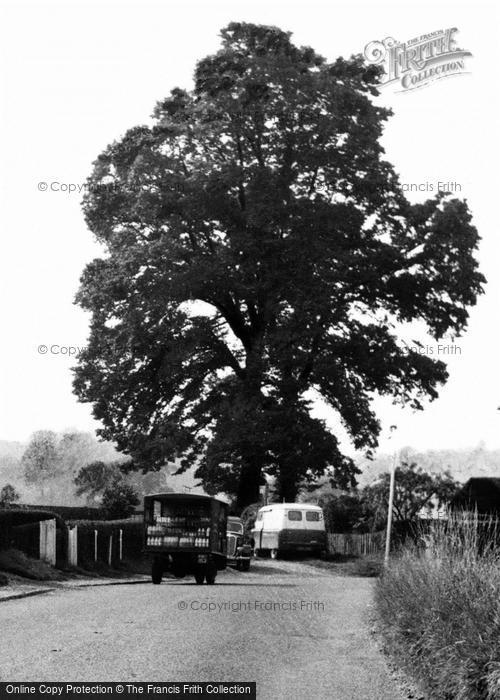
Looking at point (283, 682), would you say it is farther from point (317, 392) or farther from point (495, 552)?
point (317, 392)

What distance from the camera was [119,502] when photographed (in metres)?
70.3

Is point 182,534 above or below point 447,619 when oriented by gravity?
above

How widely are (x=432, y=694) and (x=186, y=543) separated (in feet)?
67.7

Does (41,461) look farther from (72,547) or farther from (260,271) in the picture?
(72,547)

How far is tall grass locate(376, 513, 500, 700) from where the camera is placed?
11922 millimetres

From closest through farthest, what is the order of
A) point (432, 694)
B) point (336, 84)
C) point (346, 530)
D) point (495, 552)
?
point (432, 694) < point (495, 552) < point (336, 84) < point (346, 530)

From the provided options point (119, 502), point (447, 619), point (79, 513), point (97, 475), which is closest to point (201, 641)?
point (447, 619)

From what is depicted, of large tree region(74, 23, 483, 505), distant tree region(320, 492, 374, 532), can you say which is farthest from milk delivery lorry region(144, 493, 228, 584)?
distant tree region(320, 492, 374, 532)

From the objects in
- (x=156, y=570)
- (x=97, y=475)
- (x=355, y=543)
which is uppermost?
(x=97, y=475)

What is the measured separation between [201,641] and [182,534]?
54.4 feet

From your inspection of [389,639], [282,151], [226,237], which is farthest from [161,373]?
[389,639]

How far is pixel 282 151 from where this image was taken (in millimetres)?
50656

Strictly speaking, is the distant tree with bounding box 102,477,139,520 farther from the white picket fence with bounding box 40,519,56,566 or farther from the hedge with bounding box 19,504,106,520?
the white picket fence with bounding box 40,519,56,566

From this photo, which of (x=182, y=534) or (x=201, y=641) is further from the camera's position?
(x=182, y=534)
